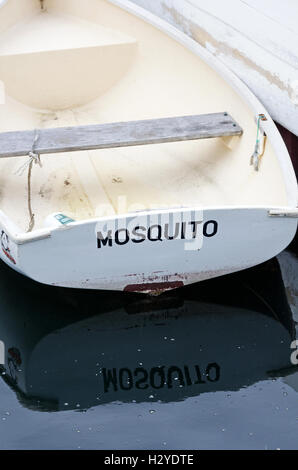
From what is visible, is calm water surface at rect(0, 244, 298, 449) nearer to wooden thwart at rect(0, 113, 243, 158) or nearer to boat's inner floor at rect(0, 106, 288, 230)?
boat's inner floor at rect(0, 106, 288, 230)

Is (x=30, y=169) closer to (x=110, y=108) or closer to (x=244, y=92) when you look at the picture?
(x=110, y=108)

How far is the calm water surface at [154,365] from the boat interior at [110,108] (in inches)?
21.6

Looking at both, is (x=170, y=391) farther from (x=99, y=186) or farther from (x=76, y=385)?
(x=99, y=186)

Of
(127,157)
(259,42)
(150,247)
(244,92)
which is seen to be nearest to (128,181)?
(127,157)

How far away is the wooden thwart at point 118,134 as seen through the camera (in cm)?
460

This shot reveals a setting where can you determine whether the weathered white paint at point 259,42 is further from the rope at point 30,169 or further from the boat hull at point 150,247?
the rope at point 30,169

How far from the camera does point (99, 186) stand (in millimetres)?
4848

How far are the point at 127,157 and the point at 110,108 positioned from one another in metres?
0.68

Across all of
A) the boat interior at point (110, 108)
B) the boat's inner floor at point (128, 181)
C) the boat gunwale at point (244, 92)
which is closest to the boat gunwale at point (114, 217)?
the boat gunwale at point (244, 92)

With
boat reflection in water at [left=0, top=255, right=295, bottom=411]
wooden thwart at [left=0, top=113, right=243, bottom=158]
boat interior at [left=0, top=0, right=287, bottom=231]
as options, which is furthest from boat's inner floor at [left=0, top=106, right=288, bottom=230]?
boat reflection in water at [left=0, top=255, right=295, bottom=411]

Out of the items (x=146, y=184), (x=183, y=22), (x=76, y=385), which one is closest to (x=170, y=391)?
(x=76, y=385)

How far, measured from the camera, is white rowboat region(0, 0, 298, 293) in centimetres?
380

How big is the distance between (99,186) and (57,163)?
403 mm
